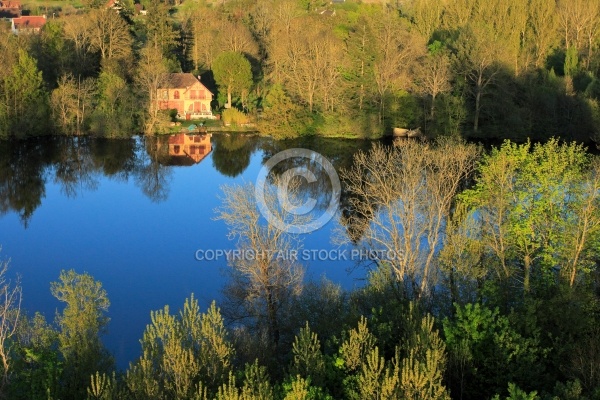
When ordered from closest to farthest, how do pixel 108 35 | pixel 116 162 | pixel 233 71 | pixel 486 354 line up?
pixel 486 354, pixel 116 162, pixel 233 71, pixel 108 35

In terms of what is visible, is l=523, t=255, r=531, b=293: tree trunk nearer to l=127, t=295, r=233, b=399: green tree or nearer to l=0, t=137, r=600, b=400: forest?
l=0, t=137, r=600, b=400: forest

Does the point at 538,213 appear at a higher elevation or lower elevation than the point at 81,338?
higher

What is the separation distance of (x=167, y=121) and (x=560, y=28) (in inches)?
1278

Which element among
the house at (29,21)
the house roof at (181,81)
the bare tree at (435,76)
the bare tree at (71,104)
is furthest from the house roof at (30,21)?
the bare tree at (435,76)

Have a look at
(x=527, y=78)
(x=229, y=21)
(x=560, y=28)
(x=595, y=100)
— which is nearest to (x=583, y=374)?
(x=595, y=100)

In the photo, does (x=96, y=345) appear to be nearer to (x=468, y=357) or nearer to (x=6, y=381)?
(x=6, y=381)

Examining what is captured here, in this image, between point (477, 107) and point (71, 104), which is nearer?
point (71, 104)

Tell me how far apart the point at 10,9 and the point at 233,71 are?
137 feet

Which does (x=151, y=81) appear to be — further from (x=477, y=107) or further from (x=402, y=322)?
(x=402, y=322)

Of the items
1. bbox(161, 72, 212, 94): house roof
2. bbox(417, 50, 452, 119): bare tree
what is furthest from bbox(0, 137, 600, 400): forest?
bbox(161, 72, 212, 94): house roof

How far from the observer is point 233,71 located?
5753 centimetres

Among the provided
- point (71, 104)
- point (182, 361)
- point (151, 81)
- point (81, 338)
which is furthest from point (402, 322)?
point (151, 81)

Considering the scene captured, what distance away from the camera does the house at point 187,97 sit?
5638 centimetres

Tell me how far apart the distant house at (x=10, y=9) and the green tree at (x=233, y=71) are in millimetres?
38318
